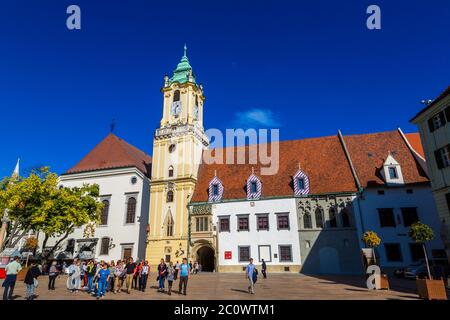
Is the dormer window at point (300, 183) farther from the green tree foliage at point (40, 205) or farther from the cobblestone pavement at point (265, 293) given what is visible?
the green tree foliage at point (40, 205)

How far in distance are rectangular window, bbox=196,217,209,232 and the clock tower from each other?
4.44 feet

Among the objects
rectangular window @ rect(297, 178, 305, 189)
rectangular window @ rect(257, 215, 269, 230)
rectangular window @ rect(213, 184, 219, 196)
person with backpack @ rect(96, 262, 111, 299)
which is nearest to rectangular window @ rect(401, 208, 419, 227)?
rectangular window @ rect(297, 178, 305, 189)

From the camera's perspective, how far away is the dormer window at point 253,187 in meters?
34.0

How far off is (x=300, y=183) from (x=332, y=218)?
4981mm

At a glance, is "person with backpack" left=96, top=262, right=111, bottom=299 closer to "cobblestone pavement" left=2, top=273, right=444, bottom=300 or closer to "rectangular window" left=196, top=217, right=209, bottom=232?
"cobblestone pavement" left=2, top=273, right=444, bottom=300

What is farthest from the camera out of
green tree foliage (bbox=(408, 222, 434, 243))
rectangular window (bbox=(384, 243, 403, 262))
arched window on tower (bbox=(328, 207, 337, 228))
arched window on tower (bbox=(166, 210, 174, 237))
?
arched window on tower (bbox=(166, 210, 174, 237))

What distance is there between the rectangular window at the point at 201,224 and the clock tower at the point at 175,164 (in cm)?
135

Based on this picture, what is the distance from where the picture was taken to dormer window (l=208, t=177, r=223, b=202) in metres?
35.4

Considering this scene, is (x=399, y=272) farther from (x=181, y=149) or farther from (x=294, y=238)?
(x=181, y=149)

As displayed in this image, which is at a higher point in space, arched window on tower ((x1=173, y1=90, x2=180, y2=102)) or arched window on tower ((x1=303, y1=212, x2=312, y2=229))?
arched window on tower ((x1=173, y1=90, x2=180, y2=102))

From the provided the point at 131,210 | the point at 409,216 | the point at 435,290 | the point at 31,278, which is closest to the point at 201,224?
the point at 131,210

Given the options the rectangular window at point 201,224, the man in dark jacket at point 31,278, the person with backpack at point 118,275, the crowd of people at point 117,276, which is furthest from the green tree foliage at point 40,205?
the man in dark jacket at point 31,278
